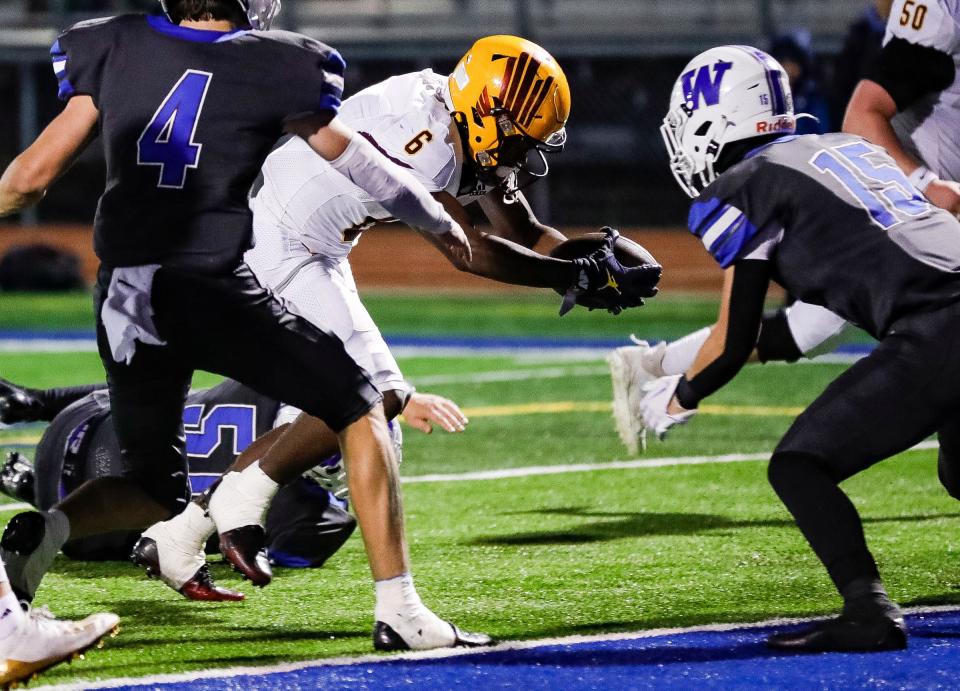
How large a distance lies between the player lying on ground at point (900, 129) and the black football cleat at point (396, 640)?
193cm

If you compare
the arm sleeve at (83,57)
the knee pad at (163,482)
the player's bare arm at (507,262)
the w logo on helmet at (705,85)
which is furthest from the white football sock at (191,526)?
the w logo on helmet at (705,85)

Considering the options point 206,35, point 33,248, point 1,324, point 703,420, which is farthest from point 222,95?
point 33,248

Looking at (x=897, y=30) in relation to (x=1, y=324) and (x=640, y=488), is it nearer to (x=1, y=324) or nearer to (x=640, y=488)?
(x=640, y=488)

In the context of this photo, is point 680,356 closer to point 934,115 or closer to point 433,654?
point 934,115

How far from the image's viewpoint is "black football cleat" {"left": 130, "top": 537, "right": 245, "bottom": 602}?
16.5 ft

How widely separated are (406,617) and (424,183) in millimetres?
1503

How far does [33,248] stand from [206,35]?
14.1 meters

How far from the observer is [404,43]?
19406mm

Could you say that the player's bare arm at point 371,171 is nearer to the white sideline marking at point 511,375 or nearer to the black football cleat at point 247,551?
the black football cleat at point 247,551

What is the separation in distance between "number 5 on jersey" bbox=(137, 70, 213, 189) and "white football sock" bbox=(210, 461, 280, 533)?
110cm

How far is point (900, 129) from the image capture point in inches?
256

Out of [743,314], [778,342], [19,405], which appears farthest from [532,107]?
[19,405]

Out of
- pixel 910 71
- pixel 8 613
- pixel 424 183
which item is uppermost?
pixel 910 71

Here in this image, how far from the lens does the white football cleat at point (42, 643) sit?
3.83 meters
